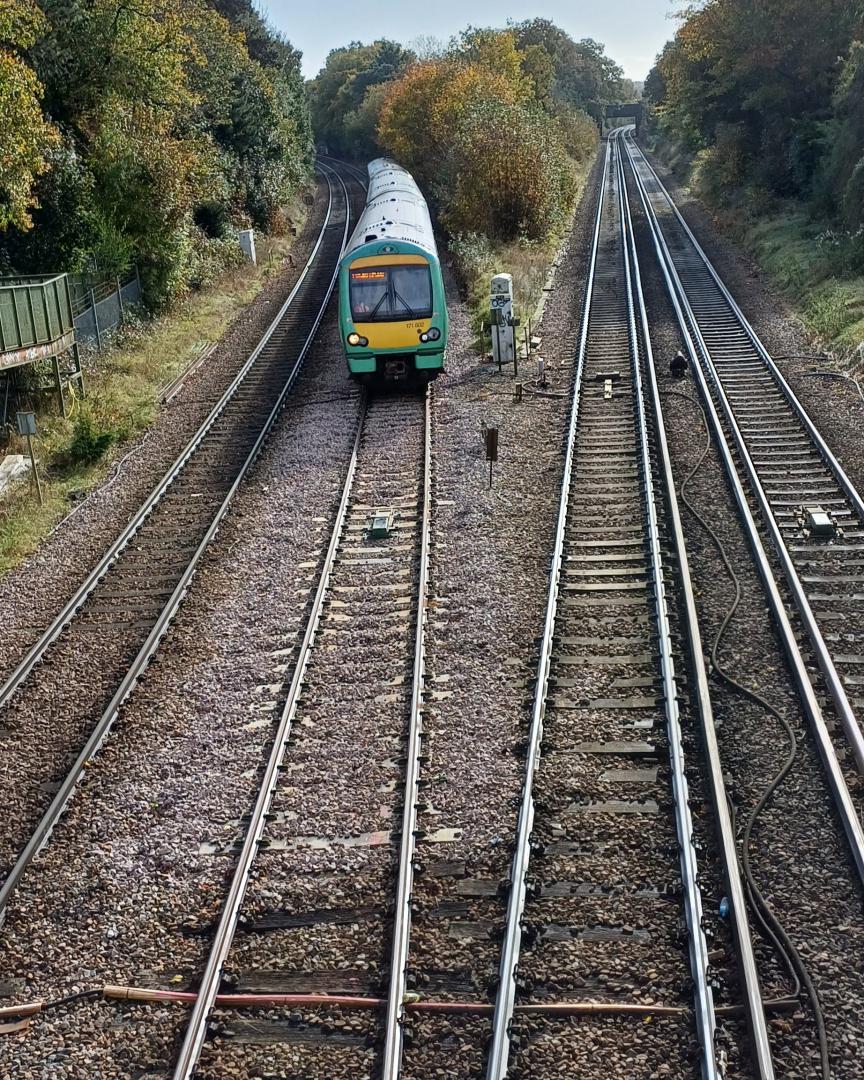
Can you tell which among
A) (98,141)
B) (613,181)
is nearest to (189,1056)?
(98,141)

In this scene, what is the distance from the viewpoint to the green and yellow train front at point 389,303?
17281 mm

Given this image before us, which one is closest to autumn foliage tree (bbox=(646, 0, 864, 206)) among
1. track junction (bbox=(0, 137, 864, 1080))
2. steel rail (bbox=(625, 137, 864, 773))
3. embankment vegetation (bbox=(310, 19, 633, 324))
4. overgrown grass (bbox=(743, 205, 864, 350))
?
overgrown grass (bbox=(743, 205, 864, 350))

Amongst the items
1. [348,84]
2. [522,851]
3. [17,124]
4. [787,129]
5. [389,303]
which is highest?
[348,84]

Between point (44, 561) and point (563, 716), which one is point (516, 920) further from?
point (44, 561)

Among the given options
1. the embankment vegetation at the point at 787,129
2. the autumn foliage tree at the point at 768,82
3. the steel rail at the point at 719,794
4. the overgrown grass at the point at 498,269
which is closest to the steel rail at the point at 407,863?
the steel rail at the point at 719,794

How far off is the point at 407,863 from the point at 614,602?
172 inches

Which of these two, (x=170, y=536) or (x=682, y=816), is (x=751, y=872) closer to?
(x=682, y=816)

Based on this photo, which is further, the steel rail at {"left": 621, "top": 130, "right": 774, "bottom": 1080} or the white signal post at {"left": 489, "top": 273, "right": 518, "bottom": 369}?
the white signal post at {"left": 489, "top": 273, "right": 518, "bottom": 369}

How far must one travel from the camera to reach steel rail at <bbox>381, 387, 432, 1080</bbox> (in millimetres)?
5535

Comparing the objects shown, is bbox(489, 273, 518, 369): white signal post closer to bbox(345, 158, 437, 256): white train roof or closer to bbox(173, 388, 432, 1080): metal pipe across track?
bbox(345, 158, 437, 256): white train roof

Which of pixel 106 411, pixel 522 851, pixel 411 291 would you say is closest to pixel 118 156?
pixel 106 411

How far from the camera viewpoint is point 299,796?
7762mm

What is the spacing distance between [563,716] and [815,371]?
12.3 m

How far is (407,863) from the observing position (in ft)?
22.4
